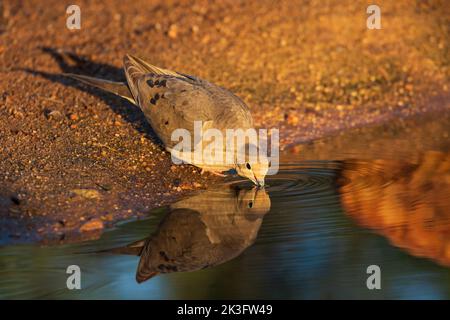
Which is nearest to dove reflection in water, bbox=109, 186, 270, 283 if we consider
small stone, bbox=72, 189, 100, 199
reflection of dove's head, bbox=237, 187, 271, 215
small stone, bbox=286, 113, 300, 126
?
reflection of dove's head, bbox=237, 187, 271, 215

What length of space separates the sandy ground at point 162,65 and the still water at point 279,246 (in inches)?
17.4

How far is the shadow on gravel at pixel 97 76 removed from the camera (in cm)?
888

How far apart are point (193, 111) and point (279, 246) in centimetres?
191

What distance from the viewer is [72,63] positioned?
10375 mm

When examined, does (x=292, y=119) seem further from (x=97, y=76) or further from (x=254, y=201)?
(x=254, y=201)

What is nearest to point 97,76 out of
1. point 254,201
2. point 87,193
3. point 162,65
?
point 162,65

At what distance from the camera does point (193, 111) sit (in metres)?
7.68

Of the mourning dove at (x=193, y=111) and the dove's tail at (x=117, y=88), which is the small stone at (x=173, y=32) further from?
the mourning dove at (x=193, y=111)

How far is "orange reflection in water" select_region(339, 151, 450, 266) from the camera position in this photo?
641 centimetres

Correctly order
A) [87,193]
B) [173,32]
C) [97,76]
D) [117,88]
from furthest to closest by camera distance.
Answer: [173,32]
[97,76]
[117,88]
[87,193]

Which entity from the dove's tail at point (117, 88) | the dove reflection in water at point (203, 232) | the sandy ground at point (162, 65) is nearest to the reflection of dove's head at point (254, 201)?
the dove reflection in water at point (203, 232)

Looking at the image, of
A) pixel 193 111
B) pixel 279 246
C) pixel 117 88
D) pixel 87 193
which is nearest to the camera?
pixel 279 246

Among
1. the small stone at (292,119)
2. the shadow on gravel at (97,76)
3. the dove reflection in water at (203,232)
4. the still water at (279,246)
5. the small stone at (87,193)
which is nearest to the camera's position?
the still water at (279,246)
